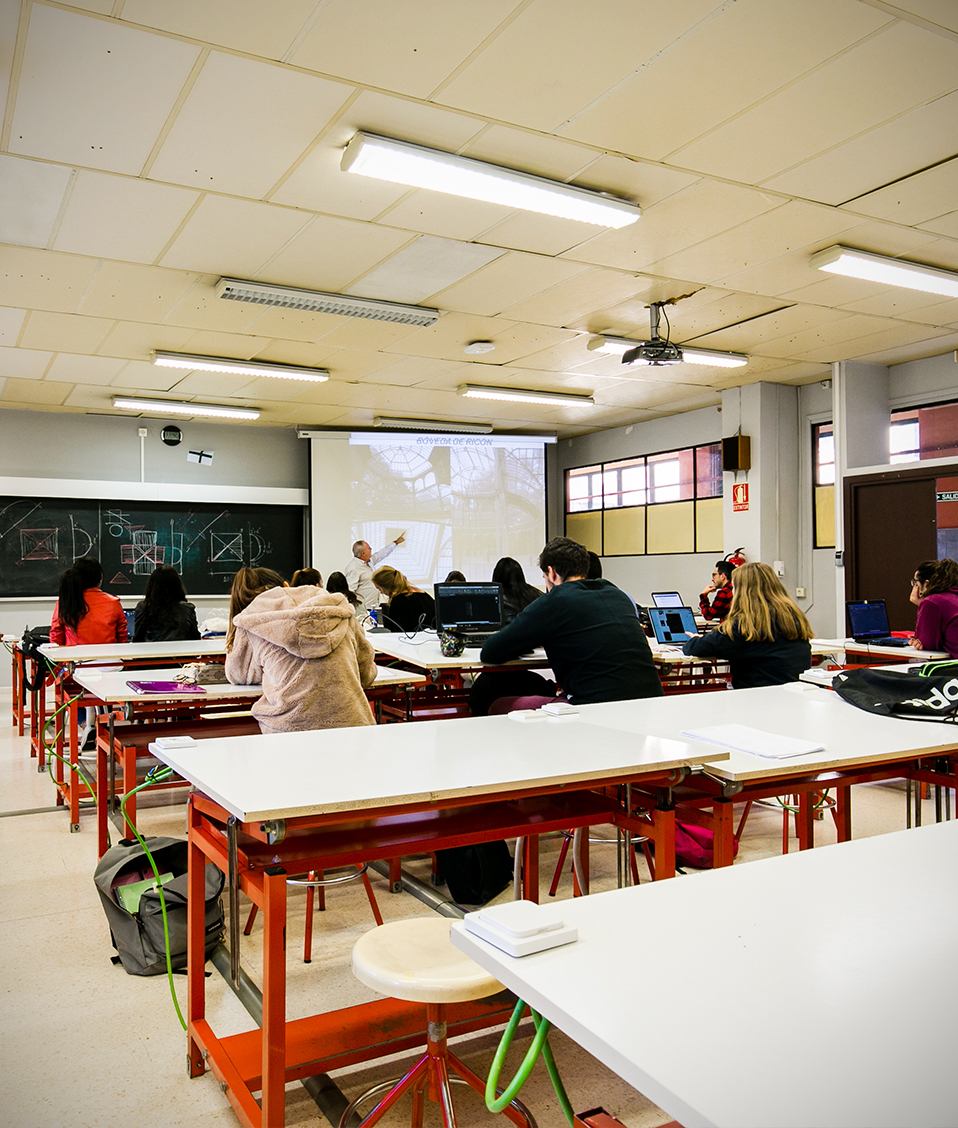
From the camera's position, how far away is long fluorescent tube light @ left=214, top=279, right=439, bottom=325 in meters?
5.05

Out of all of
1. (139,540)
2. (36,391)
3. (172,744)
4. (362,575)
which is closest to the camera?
(172,744)

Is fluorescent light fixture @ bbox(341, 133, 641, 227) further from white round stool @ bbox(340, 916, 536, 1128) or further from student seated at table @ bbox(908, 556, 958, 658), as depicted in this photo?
white round stool @ bbox(340, 916, 536, 1128)

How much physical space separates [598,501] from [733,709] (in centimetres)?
824

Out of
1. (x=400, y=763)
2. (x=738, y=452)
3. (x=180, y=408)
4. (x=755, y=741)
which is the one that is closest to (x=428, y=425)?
(x=180, y=408)

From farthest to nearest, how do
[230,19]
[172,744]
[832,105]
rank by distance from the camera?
1. [832,105]
2. [230,19]
3. [172,744]

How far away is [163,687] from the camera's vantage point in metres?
3.47

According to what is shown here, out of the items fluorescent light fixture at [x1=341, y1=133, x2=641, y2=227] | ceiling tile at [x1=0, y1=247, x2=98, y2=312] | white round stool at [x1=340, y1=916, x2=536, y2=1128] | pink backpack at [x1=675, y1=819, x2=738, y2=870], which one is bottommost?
pink backpack at [x1=675, y1=819, x2=738, y2=870]

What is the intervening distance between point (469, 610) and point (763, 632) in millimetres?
1743

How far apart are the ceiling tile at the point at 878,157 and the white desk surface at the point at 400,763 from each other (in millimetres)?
2800

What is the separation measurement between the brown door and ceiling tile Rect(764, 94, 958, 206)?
349 centimetres

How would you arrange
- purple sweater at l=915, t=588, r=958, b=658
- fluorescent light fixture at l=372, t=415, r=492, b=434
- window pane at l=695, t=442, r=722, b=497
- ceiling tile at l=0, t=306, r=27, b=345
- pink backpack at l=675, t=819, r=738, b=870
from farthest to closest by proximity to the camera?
fluorescent light fixture at l=372, t=415, r=492, b=434 → window pane at l=695, t=442, r=722, b=497 → ceiling tile at l=0, t=306, r=27, b=345 → purple sweater at l=915, t=588, r=958, b=658 → pink backpack at l=675, t=819, r=738, b=870

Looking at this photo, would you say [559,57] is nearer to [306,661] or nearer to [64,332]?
[306,661]

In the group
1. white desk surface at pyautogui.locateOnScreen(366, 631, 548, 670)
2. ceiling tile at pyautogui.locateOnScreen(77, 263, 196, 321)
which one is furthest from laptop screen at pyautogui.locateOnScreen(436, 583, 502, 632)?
ceiling tile at pyautogui.locateOnScreen(77, 263, 196, 321)

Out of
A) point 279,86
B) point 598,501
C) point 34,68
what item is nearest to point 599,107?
point 279,86
